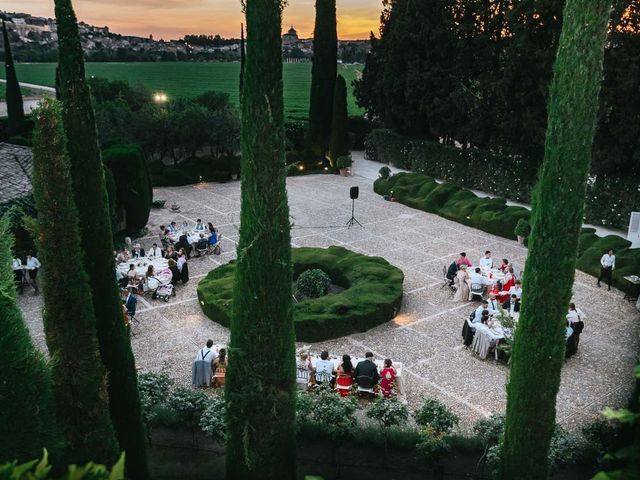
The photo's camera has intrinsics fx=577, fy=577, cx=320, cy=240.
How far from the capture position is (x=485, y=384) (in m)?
12.8

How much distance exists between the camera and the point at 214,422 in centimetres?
982

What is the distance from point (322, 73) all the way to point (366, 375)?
1110 inches

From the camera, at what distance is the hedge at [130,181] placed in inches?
874

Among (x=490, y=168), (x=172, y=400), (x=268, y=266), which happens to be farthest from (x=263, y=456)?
(x=490, y=168)

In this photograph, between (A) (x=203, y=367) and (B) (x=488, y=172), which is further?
(B) (x=488, y=172)

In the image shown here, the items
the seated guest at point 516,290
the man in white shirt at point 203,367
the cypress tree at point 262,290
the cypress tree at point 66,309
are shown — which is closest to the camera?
the cypress tree at point 66,309

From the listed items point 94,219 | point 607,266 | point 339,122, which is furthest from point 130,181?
point 339,122

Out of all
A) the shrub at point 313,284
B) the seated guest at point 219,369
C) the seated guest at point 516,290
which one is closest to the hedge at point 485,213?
the seated guest at point 516,290

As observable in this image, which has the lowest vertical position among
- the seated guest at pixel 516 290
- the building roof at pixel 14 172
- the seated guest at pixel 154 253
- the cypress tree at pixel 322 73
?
the seated guest at pixel 154 253

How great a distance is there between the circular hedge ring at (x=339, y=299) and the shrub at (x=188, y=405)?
2.83 metres

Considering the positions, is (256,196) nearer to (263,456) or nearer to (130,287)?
(263,456)

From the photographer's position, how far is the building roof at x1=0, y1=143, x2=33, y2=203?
1818 cm

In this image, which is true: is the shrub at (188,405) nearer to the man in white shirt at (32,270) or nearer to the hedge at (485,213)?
the man in white shirt at (32,270)

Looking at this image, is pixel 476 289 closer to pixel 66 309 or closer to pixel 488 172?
pixel 66 309
